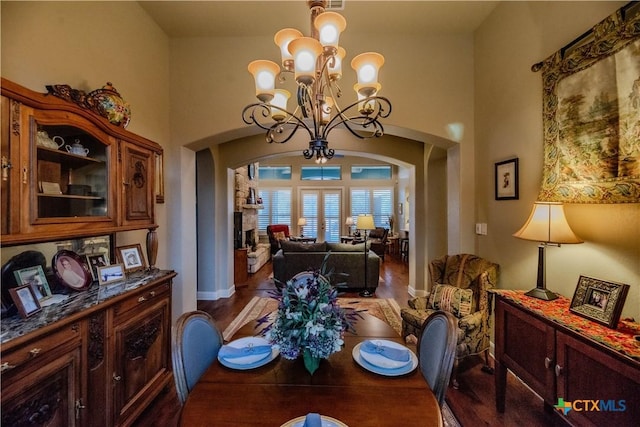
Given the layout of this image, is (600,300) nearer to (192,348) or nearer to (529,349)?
(529,349)

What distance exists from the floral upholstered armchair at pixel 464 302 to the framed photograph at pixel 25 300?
2637mm

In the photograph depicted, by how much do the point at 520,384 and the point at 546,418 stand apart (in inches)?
16.8

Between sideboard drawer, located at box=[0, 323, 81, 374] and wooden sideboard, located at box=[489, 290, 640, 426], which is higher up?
sideboard drawer, located at box=[0, 323, 81, 374]

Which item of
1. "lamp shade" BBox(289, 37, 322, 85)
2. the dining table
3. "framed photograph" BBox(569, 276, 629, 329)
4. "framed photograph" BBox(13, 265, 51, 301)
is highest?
"lamp shade" BBox(289, 37, 322, 85)

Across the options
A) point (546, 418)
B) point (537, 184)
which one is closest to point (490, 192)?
point (537, 184)

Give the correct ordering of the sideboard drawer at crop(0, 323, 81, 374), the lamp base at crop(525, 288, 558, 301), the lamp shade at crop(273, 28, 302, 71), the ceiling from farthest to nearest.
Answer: the ceiling → the lamp base at crop(525, 288, 558, 301) → the lamp shade at crop(273, 28, 302, 71) → the sideboard drawer at crop(0, 323, 81, 374)

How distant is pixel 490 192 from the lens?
3.01m

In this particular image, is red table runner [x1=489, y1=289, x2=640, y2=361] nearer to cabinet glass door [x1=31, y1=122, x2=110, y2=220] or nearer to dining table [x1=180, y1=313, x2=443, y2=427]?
dining table [x1=180, y1=313, x2=443, y2=427]

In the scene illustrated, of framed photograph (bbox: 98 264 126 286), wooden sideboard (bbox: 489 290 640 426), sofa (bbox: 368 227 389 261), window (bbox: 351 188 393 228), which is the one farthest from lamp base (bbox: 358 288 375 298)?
window (bbox: 351 188 393 228)

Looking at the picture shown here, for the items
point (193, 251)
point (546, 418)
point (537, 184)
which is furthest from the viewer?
point (193, 251)

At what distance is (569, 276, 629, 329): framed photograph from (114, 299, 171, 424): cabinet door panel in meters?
2.71

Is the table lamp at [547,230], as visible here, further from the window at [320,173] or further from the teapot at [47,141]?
the window at [320,173]

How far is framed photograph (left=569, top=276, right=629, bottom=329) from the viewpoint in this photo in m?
1.46

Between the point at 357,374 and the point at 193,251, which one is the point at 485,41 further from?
the point at 193,251
